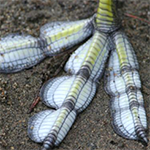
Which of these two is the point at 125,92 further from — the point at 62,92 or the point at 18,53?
the point at 18,53

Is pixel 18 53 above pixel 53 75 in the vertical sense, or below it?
above

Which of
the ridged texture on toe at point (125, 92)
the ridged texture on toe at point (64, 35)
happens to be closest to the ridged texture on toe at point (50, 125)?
the ridged texture on toe at point (125, 92)

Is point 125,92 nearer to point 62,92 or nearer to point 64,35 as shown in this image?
point 62,92

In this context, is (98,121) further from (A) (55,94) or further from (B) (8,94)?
(B) (8,94)

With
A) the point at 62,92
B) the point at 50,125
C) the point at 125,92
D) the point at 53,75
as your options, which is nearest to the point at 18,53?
the point at 53,75

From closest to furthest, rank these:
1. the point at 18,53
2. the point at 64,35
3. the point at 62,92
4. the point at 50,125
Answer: the point at 50,125, the point at 62,92, the point at 18,53, the point at 64,35

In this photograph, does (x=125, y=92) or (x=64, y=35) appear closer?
(x=125, y=92)

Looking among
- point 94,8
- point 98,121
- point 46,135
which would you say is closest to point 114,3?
point 94,8

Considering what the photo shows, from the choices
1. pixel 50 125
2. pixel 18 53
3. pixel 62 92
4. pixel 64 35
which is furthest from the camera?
pixel 64 35

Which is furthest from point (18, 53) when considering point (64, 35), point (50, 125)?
point (50, 125)

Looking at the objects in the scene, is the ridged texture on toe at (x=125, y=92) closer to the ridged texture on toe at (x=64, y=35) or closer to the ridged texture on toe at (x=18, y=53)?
the ridged texture on toe at (x=64, y=35)

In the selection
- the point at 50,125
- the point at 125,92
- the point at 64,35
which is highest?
the point at 64,35
